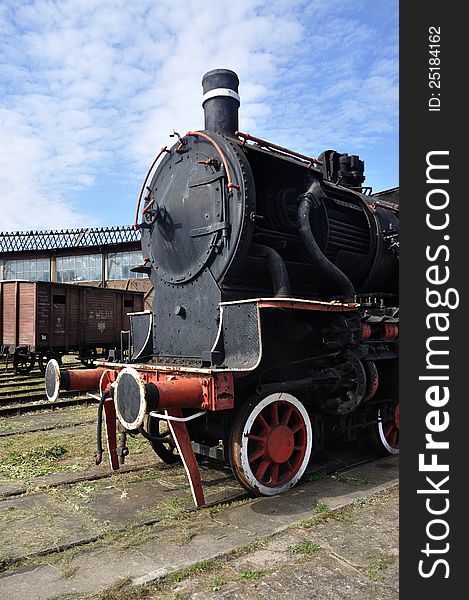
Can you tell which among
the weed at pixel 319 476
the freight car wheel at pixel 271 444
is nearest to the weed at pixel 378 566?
the freight car wheel at pixel 271 444

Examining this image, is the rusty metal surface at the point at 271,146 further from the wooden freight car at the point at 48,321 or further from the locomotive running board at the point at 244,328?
the wooden freight car at the point at 48,321

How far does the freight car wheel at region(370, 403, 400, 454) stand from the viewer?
238 inches

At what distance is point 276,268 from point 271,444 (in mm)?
1646

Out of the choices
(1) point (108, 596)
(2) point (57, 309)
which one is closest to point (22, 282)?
(2) point (57, 309)

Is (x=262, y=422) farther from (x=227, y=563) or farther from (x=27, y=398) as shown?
(x=27, y=398)

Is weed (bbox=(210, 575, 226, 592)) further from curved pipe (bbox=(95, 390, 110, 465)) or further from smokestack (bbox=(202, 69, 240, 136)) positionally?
smokestack (bbox=(202, 69, 240, 136))

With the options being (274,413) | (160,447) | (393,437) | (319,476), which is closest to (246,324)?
(274,413)

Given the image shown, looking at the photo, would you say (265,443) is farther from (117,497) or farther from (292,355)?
(117,497)

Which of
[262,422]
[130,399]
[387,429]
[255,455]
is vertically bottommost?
[387,429]

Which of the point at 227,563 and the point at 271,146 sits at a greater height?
the point at 271,146

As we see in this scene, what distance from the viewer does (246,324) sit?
461 centimetres

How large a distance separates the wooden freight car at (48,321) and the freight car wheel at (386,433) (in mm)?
12374

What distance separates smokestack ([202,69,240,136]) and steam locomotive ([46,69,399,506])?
0.02 meters

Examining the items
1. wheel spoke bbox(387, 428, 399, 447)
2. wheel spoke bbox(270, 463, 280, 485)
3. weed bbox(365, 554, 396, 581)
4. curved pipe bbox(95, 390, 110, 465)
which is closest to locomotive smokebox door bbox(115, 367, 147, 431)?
curved pipe bbox(95, 390, 110, 465)
